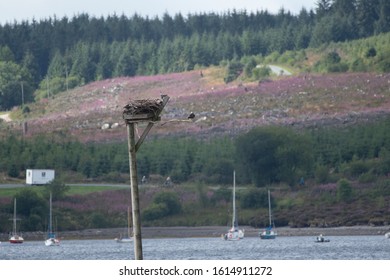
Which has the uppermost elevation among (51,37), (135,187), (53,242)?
(51,37)

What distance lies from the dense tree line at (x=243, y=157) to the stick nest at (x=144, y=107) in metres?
88.2

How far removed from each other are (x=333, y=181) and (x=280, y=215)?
1306 centimetres

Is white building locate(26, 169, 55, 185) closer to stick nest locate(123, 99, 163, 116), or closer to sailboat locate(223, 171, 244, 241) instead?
sailboat locate(223, 171, 244, 241)

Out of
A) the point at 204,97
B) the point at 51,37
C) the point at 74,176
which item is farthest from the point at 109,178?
the point at 51,37

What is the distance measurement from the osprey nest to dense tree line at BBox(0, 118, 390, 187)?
289ft

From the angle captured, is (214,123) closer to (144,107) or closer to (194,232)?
(194,232)

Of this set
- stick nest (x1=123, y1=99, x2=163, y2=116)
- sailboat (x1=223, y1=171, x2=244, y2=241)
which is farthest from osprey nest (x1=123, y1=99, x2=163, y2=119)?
Answer: sailboat (x1=223, y1=171, x2=244, y2=241)

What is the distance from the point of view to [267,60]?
563 ft

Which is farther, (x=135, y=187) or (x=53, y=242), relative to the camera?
(x=53, y=242)

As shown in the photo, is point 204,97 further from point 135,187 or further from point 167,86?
point 135,187

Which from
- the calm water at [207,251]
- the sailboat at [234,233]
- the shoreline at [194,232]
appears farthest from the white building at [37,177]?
the sailboat at [234,233]

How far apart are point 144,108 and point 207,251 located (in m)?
50.9

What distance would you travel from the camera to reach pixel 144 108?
2206 centimetres

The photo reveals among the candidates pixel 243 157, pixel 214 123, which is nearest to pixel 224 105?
pixel 214 123
